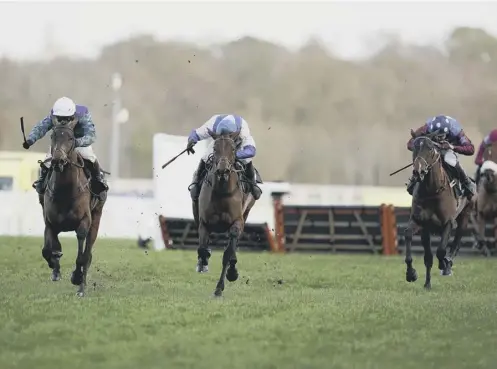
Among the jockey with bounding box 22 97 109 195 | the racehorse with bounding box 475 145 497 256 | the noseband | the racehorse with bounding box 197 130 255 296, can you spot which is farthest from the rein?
the racehorse with bounding box 475 145 497 256

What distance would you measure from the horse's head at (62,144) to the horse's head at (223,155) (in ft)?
5.79

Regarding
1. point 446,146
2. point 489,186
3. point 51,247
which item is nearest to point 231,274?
point 51,247

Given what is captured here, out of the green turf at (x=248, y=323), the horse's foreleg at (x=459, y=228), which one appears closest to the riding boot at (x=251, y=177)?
the green turf at (x=248, y=323)

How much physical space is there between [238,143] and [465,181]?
13.7 ft

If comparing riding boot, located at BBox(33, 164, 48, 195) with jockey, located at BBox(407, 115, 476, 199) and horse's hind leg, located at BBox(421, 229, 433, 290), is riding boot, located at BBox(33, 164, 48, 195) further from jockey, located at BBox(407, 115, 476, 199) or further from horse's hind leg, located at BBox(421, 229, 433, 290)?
horse's hind leg, located at BBox(421, 229, 433, 290)

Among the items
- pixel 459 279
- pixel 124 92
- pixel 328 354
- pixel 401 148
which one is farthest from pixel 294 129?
pixel 328 354

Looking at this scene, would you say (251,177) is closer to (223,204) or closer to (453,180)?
(223,204)

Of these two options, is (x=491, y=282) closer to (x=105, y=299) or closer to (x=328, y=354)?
(x=105, y=299)

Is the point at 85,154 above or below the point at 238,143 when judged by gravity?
below

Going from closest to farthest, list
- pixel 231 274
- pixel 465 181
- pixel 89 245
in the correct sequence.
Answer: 1. pixel 89 245
2. pixel 231 274
3. pixel 465 181

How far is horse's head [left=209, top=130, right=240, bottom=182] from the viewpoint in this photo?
1298 cm

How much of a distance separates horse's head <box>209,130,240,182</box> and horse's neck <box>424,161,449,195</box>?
329 cm

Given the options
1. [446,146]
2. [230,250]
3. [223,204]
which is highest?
[446,146]

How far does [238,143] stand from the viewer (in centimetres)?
1403
